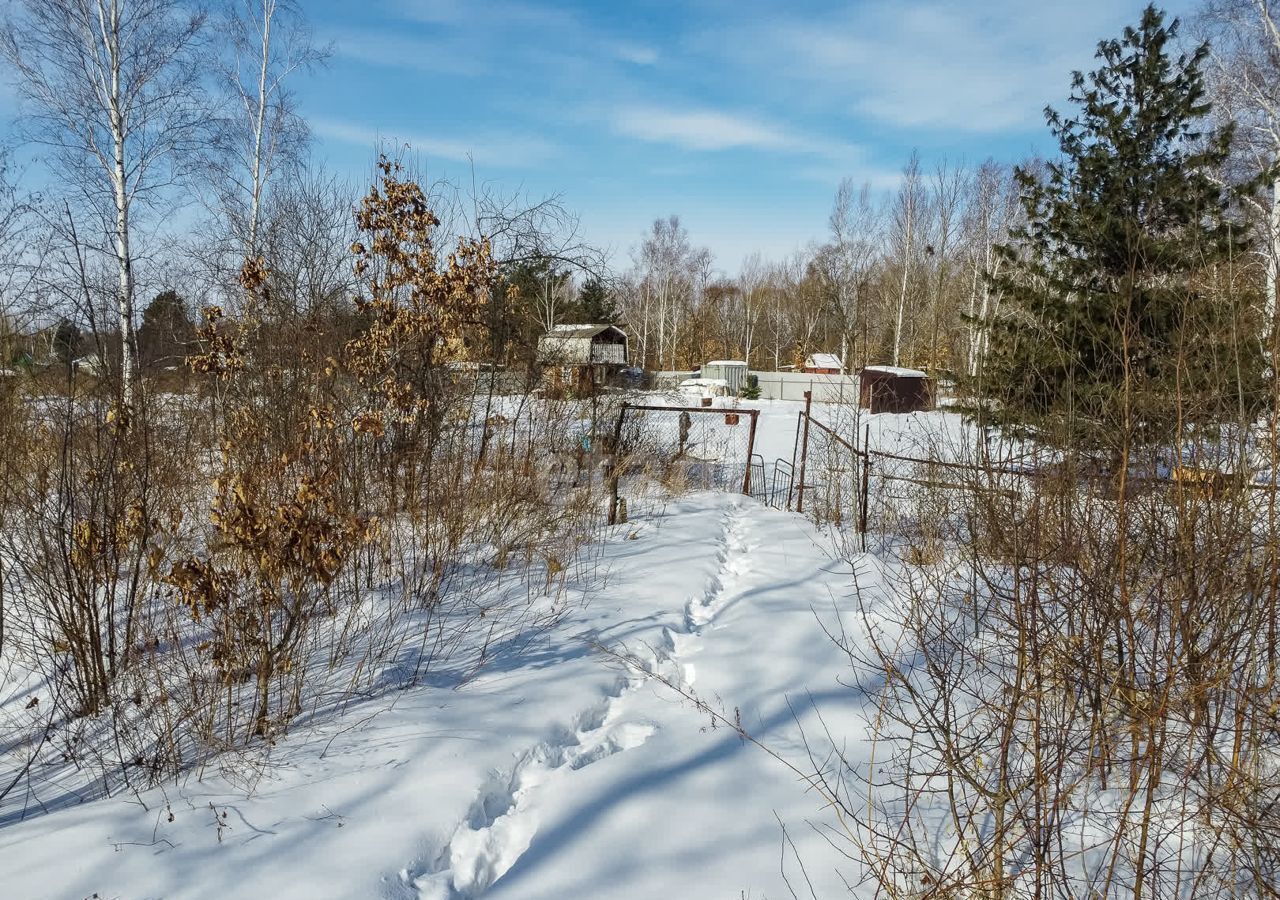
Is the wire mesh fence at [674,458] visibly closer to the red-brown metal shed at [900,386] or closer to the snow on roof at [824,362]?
the red-brown metal shed at [900,386]

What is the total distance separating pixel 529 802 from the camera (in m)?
2.82

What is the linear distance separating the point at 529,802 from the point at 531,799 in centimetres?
2

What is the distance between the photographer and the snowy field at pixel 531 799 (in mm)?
2281

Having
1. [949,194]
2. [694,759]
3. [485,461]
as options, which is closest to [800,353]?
[949,194]

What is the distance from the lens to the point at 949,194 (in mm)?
35781

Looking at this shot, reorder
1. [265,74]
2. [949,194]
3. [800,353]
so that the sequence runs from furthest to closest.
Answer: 1. [800,353]
2. [949,194]
3. [265,74]

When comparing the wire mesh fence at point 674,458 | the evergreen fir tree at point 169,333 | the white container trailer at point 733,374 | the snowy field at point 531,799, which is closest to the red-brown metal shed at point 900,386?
the white container trailer at point 733,374

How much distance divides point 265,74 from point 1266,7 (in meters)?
19.0

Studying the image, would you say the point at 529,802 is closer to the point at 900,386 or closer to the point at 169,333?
the point at 169,333

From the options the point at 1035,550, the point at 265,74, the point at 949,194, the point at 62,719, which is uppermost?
the point at 949,194

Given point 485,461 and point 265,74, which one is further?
point 265,74

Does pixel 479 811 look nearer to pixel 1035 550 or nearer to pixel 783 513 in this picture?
pixel 1035 550

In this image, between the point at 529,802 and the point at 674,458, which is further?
the point at 674,458

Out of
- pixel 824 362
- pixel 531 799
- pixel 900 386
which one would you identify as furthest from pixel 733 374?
pixel 531 799
